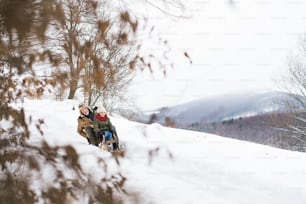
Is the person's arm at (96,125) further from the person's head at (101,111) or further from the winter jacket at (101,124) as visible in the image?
the person's head at (101,111)

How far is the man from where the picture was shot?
541 centimetres

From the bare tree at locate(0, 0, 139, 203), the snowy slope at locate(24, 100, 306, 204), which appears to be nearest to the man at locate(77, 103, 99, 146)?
the snowy slope at locate(24, 100, 306, 204)

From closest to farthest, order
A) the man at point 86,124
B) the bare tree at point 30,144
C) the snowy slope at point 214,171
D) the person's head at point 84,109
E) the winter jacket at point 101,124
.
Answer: the bare tree at point 30,144 < the snowy slope at point 214,171 < the man at point 86,124 < the winter jacket at point 101,124 < the person's head at point 84,109

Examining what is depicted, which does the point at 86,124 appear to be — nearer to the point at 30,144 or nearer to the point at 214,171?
the point at 214,171

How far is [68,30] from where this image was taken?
1328 millimetres

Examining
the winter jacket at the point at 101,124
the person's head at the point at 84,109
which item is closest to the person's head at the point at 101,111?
the winter jacket at the point at 101,124

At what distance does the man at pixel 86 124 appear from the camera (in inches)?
213

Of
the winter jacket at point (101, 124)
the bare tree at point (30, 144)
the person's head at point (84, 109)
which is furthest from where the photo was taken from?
the person's head at point (84, 109)

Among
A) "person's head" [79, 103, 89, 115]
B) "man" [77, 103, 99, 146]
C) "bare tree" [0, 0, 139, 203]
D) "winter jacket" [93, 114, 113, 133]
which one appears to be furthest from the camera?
"person's head" [79, 103, 89, 115]

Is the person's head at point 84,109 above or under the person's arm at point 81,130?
above

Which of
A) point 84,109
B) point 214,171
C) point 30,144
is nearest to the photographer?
point 30,144

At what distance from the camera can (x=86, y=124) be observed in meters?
5.64

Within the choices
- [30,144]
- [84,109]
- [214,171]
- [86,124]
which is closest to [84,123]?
[86,124]

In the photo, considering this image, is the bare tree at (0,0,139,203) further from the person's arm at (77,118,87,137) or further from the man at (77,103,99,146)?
the person's arm at (77,118,87,137)
